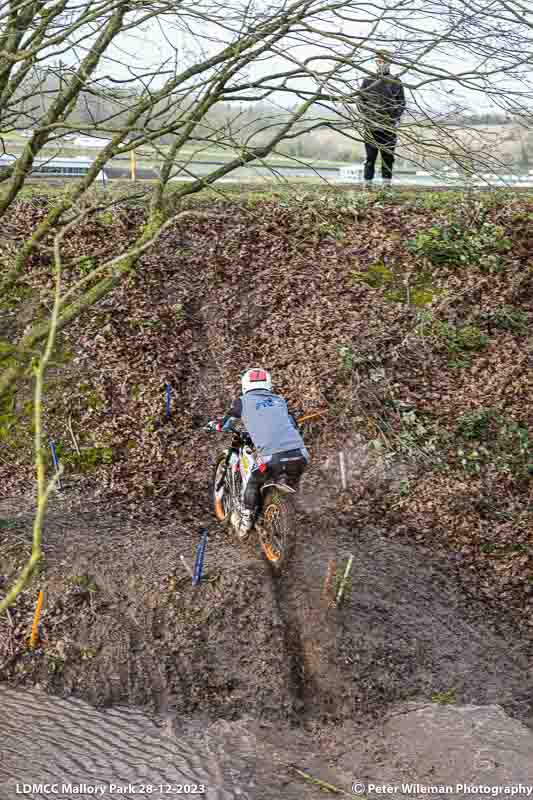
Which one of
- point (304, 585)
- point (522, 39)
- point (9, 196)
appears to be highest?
point (522, 39)

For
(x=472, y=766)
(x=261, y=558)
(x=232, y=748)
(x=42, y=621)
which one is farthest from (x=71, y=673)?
(x=472, y=766)

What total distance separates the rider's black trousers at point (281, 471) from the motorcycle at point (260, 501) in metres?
0.04

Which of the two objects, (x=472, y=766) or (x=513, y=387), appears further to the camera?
(x=513, y=387)

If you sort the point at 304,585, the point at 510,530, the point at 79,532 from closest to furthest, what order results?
the point at 304,585, the point at 79,532, the point at 510,530

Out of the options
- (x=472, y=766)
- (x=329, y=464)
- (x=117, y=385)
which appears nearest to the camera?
(x=472, y=766)

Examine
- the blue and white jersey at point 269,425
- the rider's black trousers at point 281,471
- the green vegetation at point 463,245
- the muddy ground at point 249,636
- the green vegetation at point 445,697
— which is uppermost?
the green vegetation at point 463,245

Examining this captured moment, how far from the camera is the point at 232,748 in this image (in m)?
6.88

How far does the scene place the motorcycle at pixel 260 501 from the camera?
27.7 ft

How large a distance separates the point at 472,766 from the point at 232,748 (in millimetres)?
2076

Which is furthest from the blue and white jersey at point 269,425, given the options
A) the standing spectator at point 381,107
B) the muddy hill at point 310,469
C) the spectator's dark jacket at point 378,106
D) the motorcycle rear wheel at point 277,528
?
the spectator's dark jacket at point 378,106

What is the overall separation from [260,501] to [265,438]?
84cm

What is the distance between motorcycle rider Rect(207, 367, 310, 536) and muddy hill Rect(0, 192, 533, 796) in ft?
2.88

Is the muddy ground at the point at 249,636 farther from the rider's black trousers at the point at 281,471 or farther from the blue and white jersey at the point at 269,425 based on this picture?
the blue and white jersey at the point at 269,425

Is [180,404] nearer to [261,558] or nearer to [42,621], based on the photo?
[261,558]
